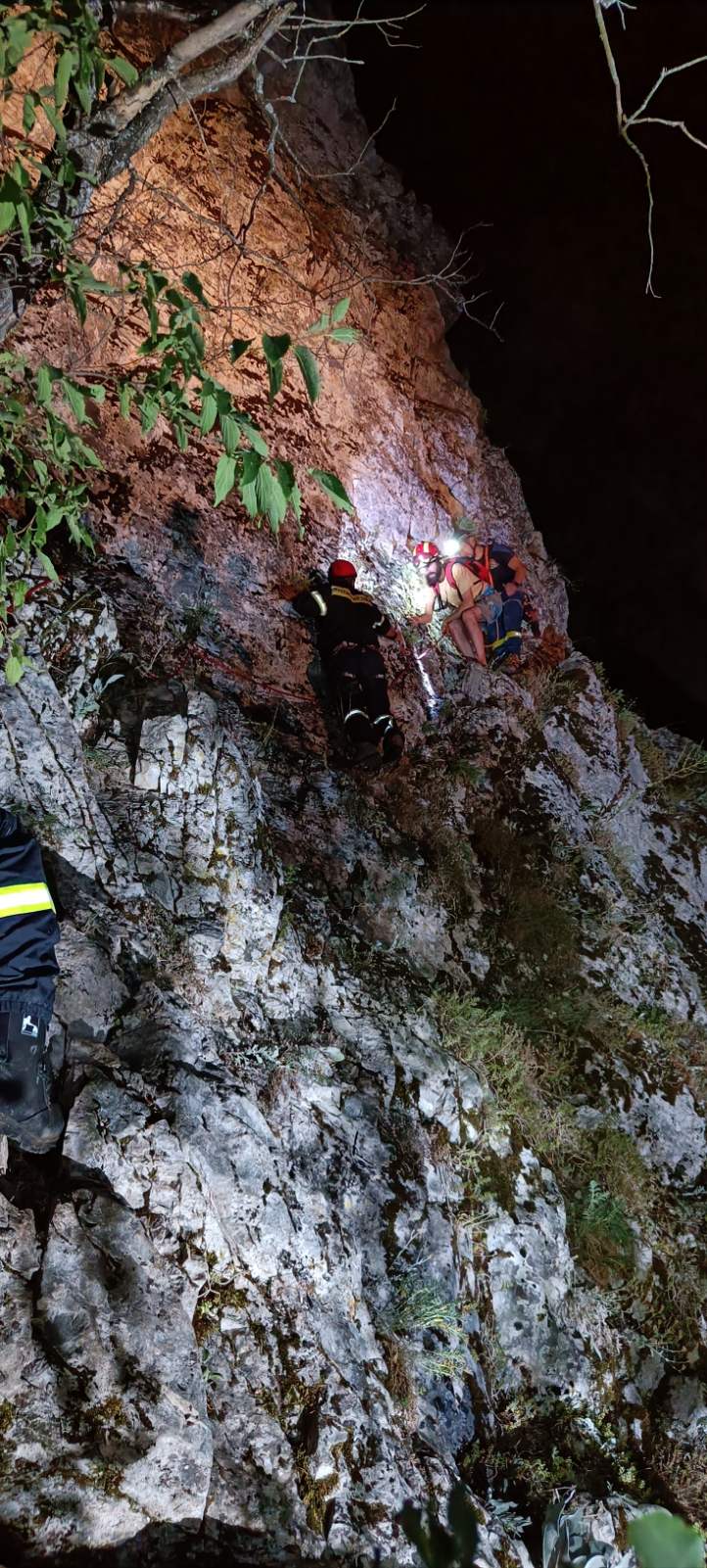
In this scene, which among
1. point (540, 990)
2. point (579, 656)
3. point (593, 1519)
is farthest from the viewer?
point (579, 656)

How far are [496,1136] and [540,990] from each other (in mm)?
1657

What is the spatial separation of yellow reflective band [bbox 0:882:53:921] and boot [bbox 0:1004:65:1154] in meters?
0.42

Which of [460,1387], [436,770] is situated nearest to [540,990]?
[436,770]

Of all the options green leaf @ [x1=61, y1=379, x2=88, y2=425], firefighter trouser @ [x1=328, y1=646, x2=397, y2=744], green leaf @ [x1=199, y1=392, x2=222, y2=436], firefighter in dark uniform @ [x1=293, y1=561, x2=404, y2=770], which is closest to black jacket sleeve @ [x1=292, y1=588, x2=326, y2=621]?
firefighter in dark uniform @ [x1=293, y1=561, x2=404, y2=770]

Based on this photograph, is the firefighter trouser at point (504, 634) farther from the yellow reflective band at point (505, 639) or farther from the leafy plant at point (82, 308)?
the leafy plant at point (82, 308)

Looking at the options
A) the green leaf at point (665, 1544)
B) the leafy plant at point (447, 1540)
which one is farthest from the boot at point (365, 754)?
the green leaf at point (665, 1544)

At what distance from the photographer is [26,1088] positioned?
3105 millimetres

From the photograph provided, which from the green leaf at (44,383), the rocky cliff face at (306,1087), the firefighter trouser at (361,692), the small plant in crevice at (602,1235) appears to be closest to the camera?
the green leaf at (44,383)

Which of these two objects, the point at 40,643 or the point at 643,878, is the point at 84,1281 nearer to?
the point at 40,643

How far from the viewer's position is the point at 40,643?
4.65 meters

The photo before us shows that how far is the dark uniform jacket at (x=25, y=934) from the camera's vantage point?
3.25 m

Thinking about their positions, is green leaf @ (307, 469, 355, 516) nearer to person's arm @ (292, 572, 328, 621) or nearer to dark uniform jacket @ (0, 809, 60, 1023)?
dark uniform jacket @ (0, 809, 60, 1023)

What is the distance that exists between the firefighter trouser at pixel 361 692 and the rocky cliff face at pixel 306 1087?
0.32 metres

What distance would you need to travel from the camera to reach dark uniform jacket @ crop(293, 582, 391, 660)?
22.6 feet
